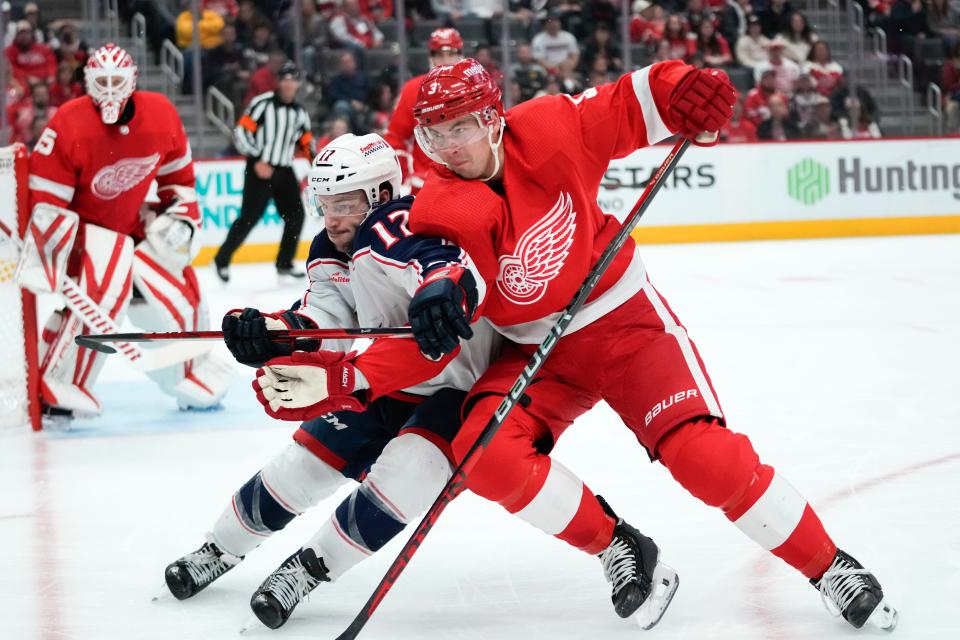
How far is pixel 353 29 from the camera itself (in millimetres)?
9453

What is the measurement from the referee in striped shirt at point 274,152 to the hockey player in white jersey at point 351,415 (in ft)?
16.4

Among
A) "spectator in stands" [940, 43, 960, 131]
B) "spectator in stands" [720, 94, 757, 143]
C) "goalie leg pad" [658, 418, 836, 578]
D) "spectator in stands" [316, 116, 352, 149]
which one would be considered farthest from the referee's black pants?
"goalie leg pad" [658, 418, 836, 578]

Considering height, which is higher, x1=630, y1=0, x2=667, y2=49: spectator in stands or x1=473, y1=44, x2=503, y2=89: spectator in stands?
x1=630, y1=0, x2=667, y2=49: spectator in stands

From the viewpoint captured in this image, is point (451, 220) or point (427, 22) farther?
point (427, 22)

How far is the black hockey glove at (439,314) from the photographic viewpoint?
79.5 inches

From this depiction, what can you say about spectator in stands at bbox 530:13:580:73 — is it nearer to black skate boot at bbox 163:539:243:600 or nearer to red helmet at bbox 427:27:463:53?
red helmet at bbox 427:27:463:53

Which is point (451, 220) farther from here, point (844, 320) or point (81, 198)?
point (844, 320)

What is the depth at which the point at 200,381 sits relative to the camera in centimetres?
441

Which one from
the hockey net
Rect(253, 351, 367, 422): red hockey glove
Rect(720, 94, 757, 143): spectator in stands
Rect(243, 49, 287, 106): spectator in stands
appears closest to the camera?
Rect(253, 351, 367, 422): red hockey glove

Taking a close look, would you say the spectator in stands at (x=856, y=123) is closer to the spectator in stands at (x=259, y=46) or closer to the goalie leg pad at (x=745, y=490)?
the spectator in stands at (x=259, y=46)

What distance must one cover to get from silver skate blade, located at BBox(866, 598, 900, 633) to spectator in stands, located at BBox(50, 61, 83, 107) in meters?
7.52

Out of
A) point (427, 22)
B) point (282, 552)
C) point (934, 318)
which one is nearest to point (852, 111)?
point (427, 22)

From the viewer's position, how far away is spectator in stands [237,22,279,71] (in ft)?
30.0

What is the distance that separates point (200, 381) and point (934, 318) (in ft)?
10.5
